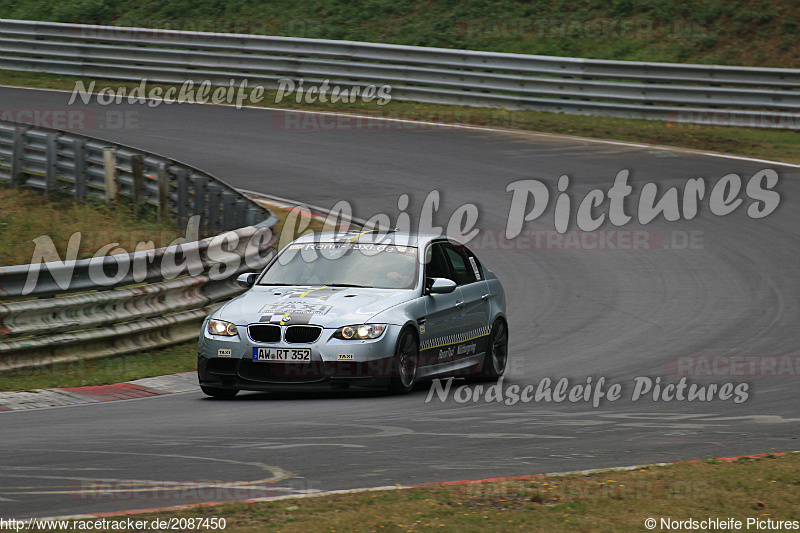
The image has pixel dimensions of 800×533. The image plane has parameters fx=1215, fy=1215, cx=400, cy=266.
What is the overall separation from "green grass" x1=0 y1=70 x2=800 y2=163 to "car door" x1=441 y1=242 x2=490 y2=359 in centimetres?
1291

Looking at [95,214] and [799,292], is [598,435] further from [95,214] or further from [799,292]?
[95,214]

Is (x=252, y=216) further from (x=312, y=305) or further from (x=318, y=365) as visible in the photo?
(x=318, y=365)

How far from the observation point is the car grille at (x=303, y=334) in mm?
10312

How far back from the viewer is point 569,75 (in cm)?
2636

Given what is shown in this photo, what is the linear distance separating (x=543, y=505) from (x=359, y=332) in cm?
412

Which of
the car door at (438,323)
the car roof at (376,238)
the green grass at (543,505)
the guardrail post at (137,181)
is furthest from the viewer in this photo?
the guardrail post at (137,181)

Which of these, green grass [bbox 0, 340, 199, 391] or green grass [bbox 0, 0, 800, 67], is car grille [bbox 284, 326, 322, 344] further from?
green grass [bbox 0, 0, 800, 67]

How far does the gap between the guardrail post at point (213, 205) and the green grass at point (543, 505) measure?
9.94 m

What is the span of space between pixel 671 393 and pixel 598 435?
7.32 feet

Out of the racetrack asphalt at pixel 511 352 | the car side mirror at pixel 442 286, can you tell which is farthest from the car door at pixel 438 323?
the racetrack asphalt at pixel 511 352

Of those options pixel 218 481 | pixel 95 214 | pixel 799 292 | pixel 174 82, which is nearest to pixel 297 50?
pixel 174 82

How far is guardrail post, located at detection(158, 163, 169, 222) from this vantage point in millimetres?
17109

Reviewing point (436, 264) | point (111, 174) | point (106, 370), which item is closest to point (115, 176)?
point (111, 174)

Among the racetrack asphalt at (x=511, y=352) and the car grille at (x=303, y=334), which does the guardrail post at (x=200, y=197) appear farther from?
the car grille at (x=303, y=334)
